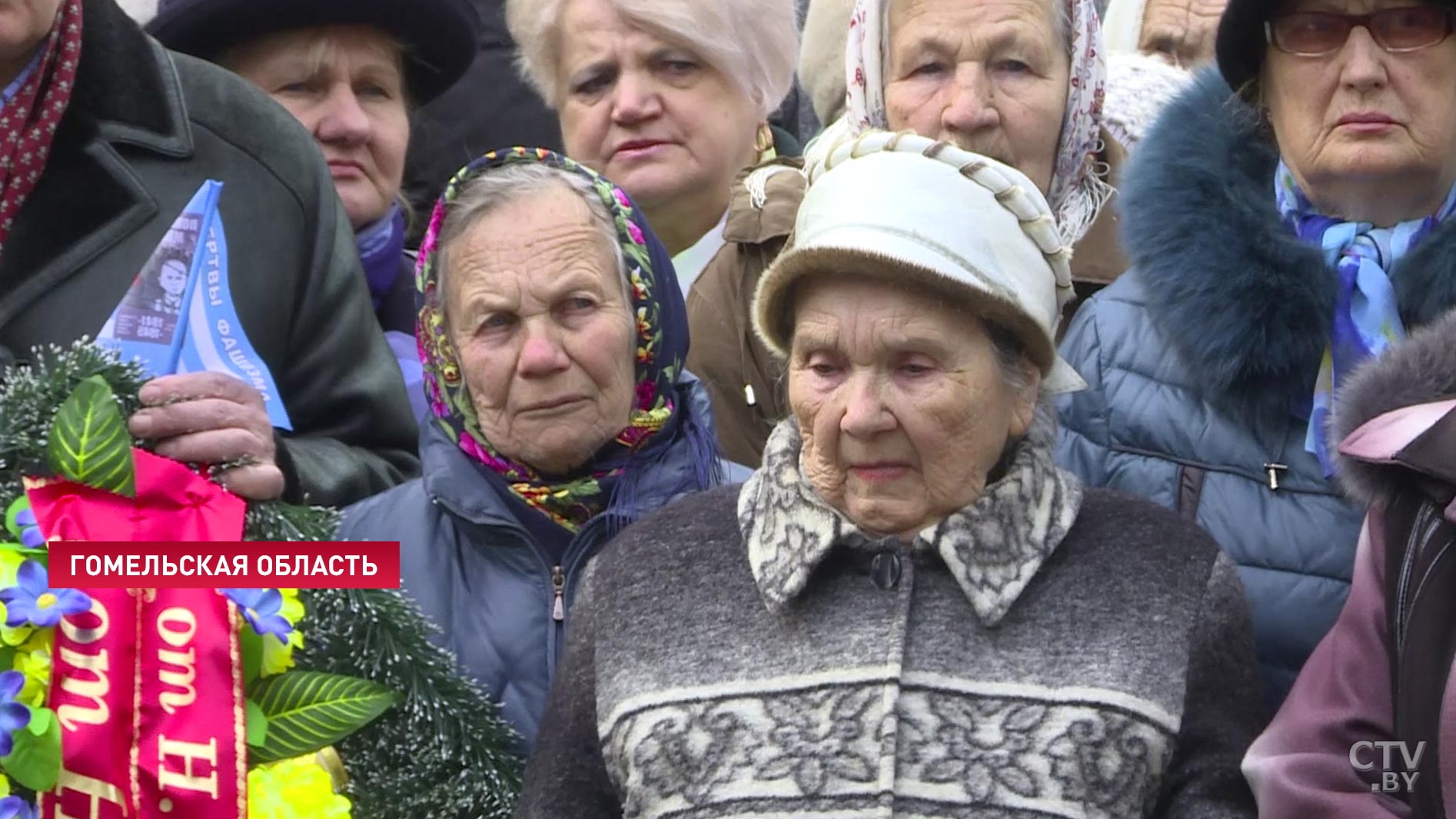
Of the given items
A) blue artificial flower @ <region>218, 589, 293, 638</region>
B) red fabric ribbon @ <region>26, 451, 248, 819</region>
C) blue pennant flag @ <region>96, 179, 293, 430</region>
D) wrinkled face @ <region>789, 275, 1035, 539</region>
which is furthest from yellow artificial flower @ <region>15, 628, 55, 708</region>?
wrinkled face @ <region>789, 275, 1035, 539</region>

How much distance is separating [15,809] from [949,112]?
189cm

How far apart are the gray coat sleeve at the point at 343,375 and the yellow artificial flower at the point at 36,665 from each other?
→ 0.76 metres

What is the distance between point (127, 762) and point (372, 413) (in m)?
1.00

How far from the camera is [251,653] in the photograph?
9.52 ft

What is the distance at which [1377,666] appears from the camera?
107 inches

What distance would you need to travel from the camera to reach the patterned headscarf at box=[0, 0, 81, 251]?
3.48m

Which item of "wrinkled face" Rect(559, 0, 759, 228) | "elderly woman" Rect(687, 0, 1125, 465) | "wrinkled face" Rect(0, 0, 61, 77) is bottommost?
"elderly woman" Rect(687, 0, 1125, 465)

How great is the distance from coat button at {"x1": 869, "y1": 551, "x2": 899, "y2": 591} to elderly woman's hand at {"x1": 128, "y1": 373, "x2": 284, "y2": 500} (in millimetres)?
825

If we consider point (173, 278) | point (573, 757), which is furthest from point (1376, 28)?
point (173, 278)

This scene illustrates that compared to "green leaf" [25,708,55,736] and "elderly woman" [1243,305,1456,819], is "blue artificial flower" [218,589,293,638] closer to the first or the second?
"green leaf" [25,708,55,736]

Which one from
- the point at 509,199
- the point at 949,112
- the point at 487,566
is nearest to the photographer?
the point at 487,566

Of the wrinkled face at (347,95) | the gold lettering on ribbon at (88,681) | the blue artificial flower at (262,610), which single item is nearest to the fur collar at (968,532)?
the blue artificial flower at (262,610)

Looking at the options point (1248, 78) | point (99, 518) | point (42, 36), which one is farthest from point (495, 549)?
point (1248, 78)

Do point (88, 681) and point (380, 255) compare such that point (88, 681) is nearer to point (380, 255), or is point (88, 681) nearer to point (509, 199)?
point (509, 199)
